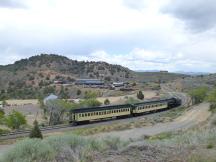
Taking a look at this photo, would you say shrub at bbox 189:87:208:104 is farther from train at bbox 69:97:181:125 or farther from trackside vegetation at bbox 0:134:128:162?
trackside vegetation at bbox 0:134:128:162

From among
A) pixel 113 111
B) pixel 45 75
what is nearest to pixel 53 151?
A: pixel 113 111

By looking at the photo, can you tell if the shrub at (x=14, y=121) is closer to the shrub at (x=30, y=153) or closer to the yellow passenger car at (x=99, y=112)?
the yellow passenger car at (x=99, y=112)

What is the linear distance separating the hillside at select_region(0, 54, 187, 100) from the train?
57595 millimetres

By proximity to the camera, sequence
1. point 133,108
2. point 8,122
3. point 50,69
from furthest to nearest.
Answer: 1. point 50,69
2. point 133,108
3. point 8,122

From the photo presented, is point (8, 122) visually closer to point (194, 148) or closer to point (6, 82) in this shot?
point (194, 148)

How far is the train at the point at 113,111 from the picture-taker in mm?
51781

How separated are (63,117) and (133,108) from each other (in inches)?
429

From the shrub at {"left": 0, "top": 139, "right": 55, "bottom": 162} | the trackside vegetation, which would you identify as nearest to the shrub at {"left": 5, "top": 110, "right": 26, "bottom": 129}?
the trackside vegetation

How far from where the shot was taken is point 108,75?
184500 millimetres

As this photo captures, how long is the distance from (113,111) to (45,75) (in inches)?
4339

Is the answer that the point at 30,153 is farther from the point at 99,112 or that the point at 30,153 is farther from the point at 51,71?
the point at 51,71

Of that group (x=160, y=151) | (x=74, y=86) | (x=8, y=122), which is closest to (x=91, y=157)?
(x=160, y=151)

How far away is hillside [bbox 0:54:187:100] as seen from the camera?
137 metres

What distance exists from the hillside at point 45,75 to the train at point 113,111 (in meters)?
57.6
